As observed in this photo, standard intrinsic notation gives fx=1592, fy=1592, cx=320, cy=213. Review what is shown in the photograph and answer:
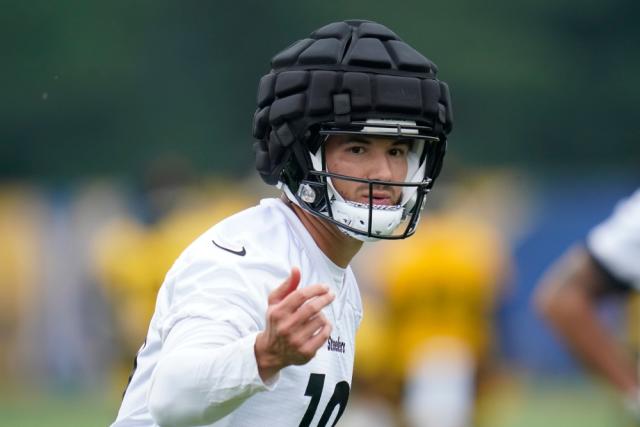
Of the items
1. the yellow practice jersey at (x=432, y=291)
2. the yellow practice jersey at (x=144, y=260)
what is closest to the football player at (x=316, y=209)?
the yellow practice jersey at (x=432, y=291)

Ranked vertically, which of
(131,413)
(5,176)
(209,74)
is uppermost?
(131,413)

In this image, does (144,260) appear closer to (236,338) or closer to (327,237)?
(327,237)

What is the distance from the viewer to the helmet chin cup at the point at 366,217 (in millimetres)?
4195

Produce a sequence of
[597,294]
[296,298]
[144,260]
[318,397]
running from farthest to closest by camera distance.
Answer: [144,260]
[597,294]
[318,397]
[296,298]

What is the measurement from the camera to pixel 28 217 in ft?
55.2

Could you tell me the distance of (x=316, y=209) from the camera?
168 inches

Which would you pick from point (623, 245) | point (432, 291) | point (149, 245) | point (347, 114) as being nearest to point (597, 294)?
point (623, 245)

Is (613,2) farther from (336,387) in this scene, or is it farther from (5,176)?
(336,387)

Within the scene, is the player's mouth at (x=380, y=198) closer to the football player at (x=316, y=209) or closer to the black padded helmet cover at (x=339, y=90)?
the football player at (x=316, y=209)

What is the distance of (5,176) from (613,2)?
8684 mm

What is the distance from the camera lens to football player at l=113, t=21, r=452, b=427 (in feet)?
12.7

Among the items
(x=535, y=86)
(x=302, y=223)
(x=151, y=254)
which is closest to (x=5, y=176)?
(x=535, y=86)

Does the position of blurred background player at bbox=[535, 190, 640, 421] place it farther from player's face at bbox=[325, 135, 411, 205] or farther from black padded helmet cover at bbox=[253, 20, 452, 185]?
player's face at bbox=[325, 135, 411, 205]

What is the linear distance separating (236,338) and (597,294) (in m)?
2.81
